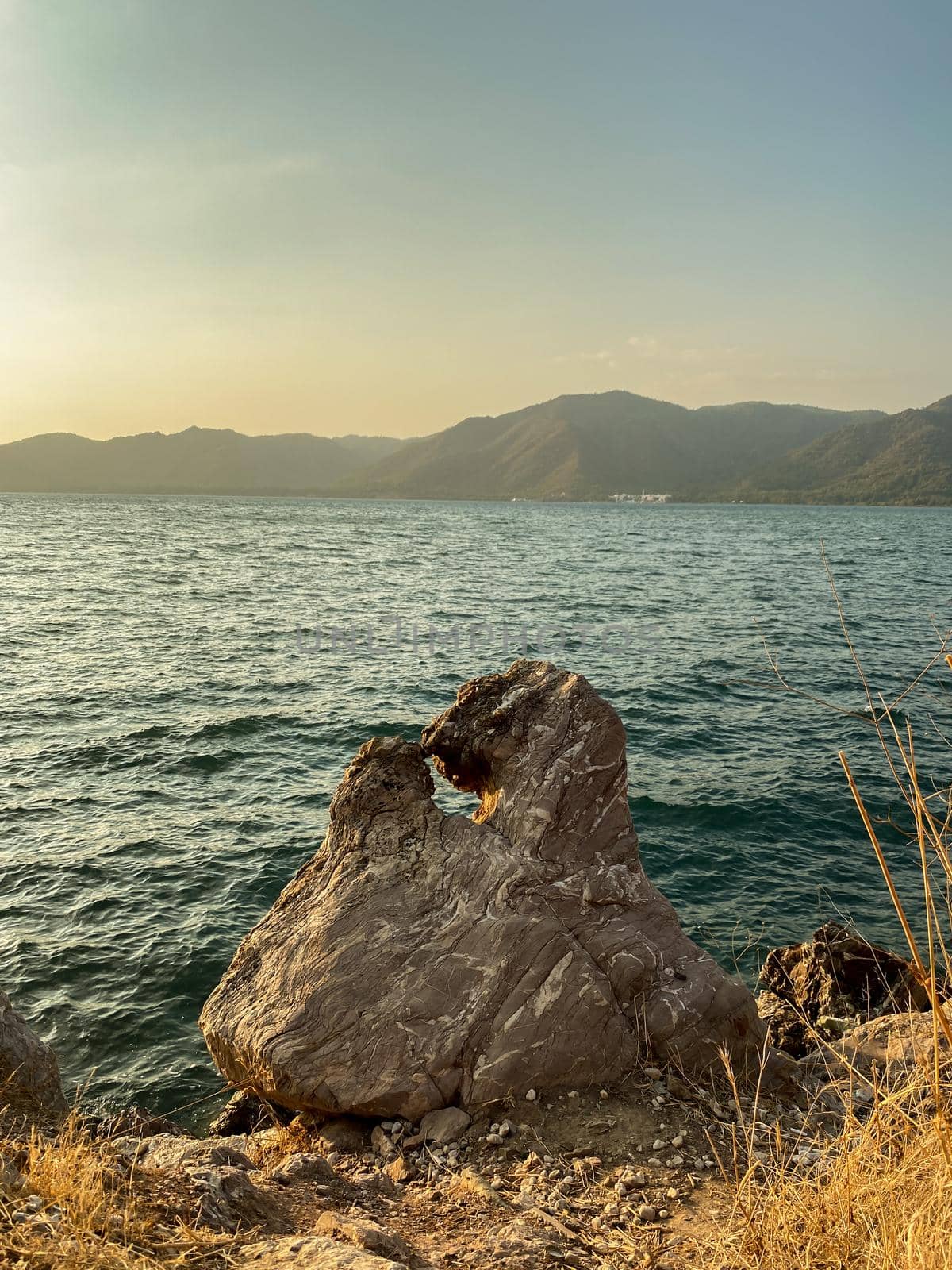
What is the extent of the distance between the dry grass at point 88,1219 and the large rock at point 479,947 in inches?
104

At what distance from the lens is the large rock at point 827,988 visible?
10352 mm

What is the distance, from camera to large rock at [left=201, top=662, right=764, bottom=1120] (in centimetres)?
781

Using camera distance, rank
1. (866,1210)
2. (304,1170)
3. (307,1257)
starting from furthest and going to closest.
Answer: (304,1170), (307,1257), (866,1210)

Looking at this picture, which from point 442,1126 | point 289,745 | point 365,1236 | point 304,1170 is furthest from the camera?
point 289,745

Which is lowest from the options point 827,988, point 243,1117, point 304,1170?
point 243,1117

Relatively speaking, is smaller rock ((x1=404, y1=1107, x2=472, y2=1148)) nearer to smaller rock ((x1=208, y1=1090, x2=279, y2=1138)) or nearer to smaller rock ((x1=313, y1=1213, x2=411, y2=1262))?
smaller rock ((x1=313, y1=1213, x2=411, y2=1262))

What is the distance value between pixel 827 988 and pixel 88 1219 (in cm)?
944

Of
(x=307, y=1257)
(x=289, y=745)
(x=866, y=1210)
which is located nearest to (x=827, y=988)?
(x=866, y=1210)

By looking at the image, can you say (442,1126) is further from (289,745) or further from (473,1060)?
(289,745)

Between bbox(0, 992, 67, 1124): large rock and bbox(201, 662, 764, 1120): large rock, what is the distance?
1.49 metres

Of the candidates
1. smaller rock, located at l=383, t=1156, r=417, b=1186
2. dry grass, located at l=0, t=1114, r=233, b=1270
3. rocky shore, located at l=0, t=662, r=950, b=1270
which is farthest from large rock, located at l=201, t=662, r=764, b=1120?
dry grass, located at l=0, t=1114, r=233, b=1270

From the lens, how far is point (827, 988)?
1084 centimetres

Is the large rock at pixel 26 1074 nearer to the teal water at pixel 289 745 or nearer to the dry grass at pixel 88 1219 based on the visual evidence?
the teal water at pixel 289 745

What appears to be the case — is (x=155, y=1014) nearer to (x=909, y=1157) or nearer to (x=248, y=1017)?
(x=248, y=1017)
